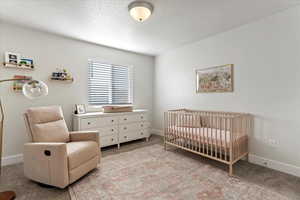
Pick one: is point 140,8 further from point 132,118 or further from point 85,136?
point 132,118

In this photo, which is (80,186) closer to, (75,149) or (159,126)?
(75,149)

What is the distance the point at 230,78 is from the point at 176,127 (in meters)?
1.40

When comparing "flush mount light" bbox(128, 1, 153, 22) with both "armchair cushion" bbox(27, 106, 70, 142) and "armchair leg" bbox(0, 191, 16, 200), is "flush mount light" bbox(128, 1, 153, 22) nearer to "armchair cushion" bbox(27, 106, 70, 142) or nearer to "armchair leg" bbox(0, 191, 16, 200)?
"armchair cushion" bbox(27, 106, 70, 142)

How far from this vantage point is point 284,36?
84.7 inches

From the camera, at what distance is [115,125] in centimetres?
325

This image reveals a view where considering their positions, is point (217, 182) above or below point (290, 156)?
below

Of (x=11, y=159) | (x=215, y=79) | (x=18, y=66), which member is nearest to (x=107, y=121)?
(x=11, y=159)

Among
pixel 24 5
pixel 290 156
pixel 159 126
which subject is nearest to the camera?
pixel 24 5

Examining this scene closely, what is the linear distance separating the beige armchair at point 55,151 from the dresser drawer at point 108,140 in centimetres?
75

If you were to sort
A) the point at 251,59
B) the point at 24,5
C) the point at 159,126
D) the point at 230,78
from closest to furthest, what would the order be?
the point at 24,5 < the point at 251,59 < the point at 230,78 < the point at 159,126

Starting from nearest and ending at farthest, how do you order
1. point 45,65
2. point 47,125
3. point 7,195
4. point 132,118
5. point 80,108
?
point 7,195
point 47,125
point 45,65
point 80,108
point 132,118

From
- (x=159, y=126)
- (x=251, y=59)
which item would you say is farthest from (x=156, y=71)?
(x=251, y=59)

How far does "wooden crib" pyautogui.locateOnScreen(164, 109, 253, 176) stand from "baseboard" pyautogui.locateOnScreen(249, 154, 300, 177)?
0.13 metres

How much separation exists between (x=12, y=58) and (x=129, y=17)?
211 centimetres
